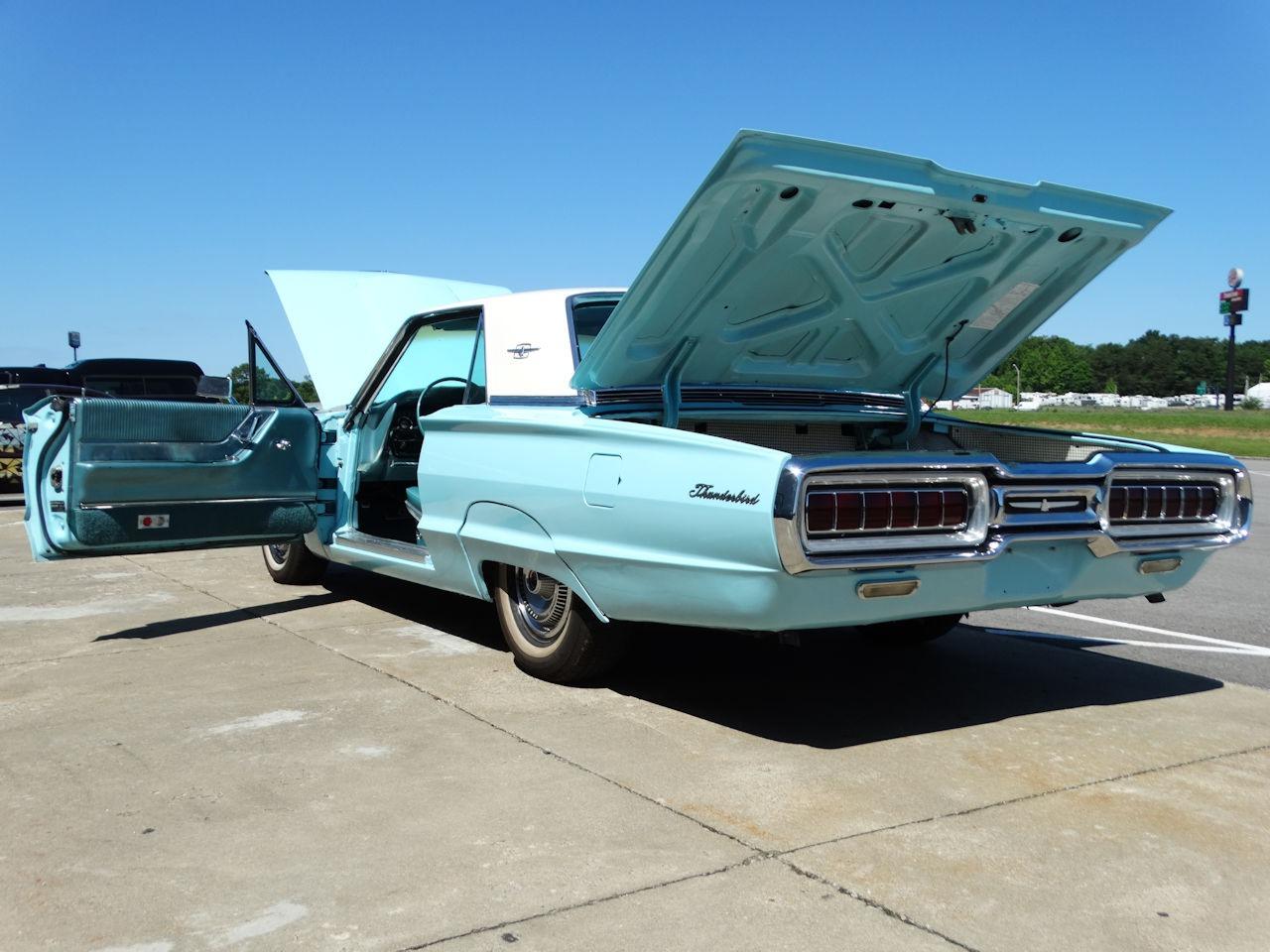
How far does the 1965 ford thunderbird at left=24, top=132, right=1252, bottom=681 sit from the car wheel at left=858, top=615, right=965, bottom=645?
2cm

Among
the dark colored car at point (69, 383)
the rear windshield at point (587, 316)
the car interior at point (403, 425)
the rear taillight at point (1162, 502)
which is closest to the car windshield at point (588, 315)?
the rear windshield at point (587, 316)

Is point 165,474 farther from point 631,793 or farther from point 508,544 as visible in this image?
point 631,793

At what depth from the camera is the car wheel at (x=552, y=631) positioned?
454 centimetres

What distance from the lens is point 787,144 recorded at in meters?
3.73

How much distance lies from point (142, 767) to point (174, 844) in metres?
0.72

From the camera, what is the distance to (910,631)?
18.6 feet

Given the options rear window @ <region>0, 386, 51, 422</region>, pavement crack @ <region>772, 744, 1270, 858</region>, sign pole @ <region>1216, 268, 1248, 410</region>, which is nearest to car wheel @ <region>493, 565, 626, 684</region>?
pavement crack @ <region>772, 744, 1270, 858</region>

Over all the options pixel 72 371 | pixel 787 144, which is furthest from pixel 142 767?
pixel 72 371

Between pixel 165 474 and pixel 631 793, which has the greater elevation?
pixel 165 474

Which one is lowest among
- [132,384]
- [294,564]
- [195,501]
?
[294,564]

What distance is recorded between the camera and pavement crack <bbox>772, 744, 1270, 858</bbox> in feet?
10.3

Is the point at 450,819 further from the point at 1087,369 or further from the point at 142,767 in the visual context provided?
the point at 1087,369

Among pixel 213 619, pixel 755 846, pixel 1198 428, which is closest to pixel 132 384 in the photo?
pixel 213 619

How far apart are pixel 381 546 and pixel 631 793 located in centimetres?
265
